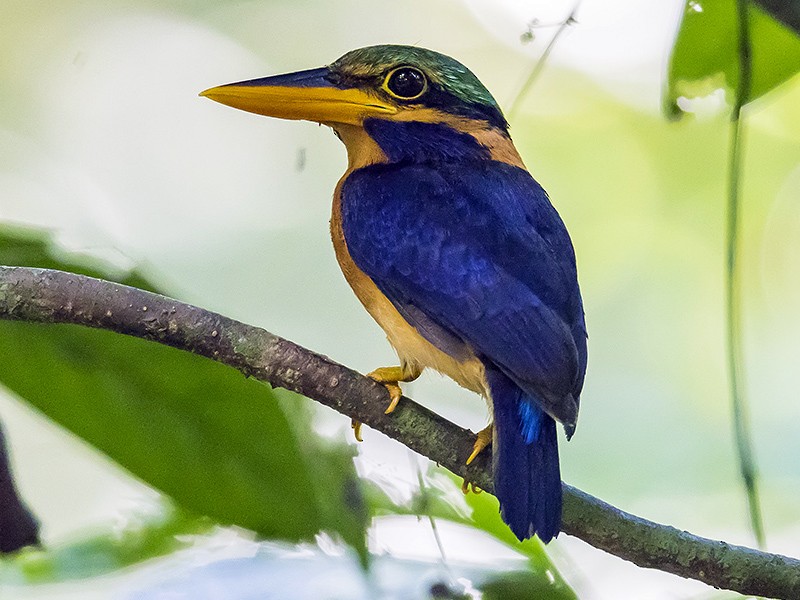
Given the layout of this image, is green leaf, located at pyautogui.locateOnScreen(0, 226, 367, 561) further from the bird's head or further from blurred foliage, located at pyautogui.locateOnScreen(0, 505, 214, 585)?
the bird's head

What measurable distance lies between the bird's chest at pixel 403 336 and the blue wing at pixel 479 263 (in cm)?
3

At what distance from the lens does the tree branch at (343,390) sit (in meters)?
1.35

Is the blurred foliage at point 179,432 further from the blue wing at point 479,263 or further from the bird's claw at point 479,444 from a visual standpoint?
the blue wing at point 479,263

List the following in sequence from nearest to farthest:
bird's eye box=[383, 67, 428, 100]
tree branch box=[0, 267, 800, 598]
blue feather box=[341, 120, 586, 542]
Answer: tree branch box=[0, 267, 800, 598] → blue feather box=[341, 120, 586, 542] → bird's eye box=[383, 67, 428, 100]

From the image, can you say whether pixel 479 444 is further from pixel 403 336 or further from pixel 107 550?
pixel 107 550

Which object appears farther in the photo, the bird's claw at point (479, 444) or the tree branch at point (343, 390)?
the bird's claw at point (479, 444)

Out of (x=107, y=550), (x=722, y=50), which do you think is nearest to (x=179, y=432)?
(x=107, y=550)

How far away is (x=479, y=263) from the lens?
1610 millimetres

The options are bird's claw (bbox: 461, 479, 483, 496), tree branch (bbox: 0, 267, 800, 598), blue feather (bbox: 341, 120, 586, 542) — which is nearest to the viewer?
tree branch (bbox: 0, 267, 800, 598)

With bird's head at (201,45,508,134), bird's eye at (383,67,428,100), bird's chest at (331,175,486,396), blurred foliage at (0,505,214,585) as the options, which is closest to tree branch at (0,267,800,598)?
bird's chest at (331,175,486,396)

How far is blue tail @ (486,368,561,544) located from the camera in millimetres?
1374

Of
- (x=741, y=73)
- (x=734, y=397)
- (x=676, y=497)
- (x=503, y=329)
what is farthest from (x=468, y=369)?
(x=676, y=497)

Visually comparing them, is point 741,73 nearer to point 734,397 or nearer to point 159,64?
point 734,397

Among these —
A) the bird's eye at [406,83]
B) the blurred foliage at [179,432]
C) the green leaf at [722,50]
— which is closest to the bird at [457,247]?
the bird's eye at [406,83]
